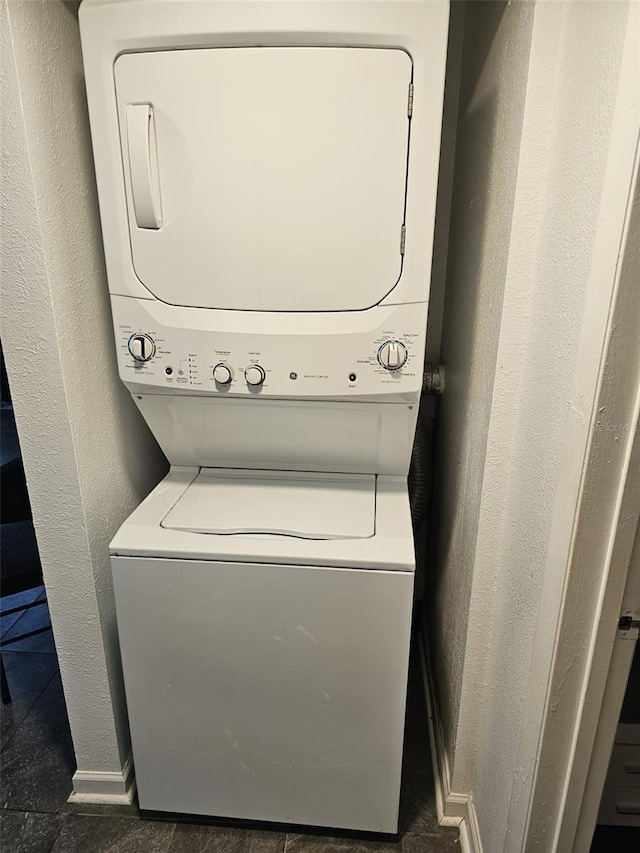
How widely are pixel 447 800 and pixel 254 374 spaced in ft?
3.68

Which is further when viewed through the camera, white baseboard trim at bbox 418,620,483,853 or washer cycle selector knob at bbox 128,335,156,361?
white baseboard trim at bbox 418,620,483,853

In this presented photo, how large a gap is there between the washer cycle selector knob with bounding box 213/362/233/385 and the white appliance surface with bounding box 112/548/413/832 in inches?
14.6

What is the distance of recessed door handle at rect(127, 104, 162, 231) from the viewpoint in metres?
1.10

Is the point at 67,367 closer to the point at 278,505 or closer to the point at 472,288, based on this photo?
the point at 278,505

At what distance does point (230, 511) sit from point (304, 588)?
0.80 feet

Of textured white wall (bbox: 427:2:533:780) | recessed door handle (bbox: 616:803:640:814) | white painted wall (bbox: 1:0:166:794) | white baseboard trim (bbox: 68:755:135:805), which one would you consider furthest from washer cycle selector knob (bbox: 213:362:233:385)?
recessed door handle (bbox: 616:803:640:814)

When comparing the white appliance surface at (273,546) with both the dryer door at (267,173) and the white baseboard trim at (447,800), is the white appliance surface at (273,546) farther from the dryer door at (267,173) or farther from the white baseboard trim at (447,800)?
the white baseboard trim at (447,800)

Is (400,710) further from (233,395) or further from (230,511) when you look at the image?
(233,395)

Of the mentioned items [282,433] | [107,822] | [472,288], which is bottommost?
[107,822]

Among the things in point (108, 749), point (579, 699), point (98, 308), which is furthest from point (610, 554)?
point (108, 749)

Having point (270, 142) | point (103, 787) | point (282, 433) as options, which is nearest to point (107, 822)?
point (103, 787)

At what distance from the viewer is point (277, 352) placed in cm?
122

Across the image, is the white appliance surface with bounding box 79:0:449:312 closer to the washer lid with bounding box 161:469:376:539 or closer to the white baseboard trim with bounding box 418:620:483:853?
the washer lid with bounding box 161:469:376:539

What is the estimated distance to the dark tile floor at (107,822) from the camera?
55.6 inches
